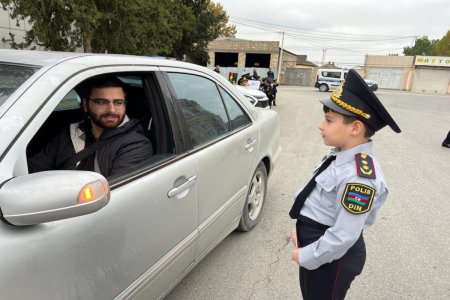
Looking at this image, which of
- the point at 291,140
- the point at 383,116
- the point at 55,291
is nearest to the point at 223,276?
the point at 55,291

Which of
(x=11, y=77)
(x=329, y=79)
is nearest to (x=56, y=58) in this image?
(x=11, y=77)

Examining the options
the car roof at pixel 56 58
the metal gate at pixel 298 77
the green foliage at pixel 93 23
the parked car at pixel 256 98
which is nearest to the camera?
the car roof at pixel 56 58

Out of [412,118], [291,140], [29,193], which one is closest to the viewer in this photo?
[29,193]

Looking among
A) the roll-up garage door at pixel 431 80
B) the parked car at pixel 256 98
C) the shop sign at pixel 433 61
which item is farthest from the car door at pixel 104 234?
the shop sign at pixel 433 61

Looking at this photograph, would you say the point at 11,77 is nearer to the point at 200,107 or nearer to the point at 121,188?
the point at 121,188

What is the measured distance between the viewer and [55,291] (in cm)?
120

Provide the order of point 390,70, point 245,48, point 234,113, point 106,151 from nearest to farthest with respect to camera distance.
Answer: point 106,151 → point 234,113 → point 245,48 → point 390,70

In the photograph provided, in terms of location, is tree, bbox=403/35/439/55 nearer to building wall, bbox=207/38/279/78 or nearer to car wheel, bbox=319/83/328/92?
building wall, bbox=207/38/279/78

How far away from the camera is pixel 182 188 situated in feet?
6.19

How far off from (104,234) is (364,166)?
1.13 m

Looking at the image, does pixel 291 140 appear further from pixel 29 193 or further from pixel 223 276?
pixel 29 193

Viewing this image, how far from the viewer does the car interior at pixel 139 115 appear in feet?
6.52

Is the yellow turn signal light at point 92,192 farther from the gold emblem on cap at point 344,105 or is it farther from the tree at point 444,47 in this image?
the tree at point 444,47

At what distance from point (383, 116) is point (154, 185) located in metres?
1.13
